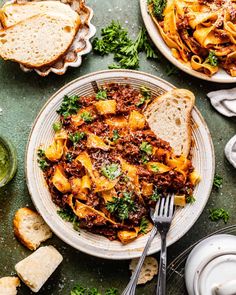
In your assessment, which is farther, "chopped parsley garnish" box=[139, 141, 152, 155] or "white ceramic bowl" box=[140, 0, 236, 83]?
"white ceramic bowl" box=[140, 0, 236, 83]

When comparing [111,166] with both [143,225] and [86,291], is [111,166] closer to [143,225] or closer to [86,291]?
[143,225]

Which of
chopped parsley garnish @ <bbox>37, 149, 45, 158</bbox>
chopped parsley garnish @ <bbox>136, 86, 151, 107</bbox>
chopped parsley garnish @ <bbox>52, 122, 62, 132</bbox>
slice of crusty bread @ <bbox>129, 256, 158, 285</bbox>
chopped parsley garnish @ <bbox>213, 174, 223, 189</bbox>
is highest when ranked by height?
chopped parsley garnish @ <bbox>136, 86, 151, 107</bbox>

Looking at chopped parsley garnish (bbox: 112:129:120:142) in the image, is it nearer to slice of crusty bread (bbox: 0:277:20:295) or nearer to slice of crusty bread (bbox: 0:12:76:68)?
slice of crusty bread (bbox: 0:12:76:68)

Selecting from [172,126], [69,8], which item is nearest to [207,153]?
[172,126]

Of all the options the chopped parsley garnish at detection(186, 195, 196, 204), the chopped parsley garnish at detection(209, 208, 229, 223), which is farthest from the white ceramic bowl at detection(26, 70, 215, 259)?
the chopped parsley garnish at detection(209, 208, 229, 223)

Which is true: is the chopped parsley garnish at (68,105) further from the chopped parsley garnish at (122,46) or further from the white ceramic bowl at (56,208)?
the chopped parsley garnish at (122,46)

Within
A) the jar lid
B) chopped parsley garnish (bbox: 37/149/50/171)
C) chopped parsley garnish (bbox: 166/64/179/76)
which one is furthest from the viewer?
chopped parsley garnish (bbox: 166/64/179/76)

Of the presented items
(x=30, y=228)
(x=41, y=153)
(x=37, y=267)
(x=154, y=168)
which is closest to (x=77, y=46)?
(x=41, y=153)
